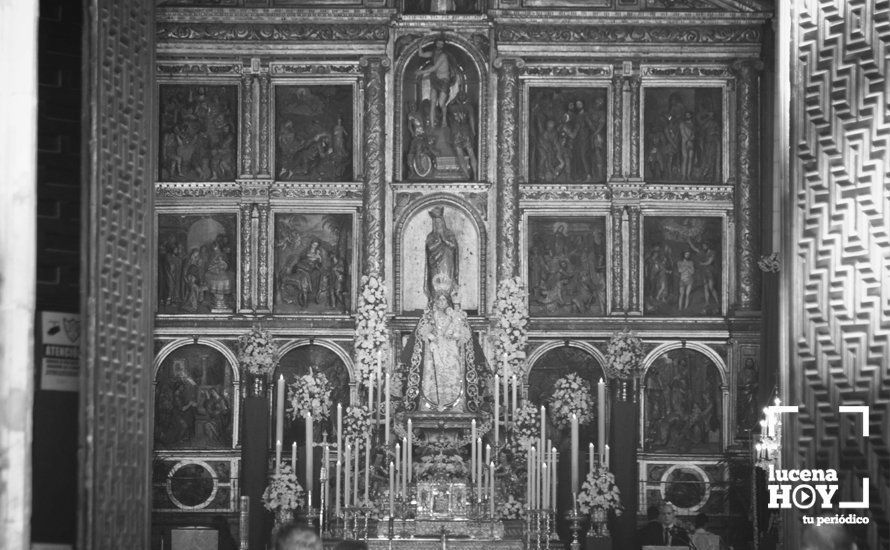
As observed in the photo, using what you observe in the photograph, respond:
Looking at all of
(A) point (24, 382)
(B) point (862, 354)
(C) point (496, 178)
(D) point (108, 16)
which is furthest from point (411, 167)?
(B) point (862, 354)

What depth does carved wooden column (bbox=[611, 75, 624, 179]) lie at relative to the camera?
22844 mm

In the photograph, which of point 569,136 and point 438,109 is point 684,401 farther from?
point 438,109

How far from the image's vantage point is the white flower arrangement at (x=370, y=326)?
2027 centimetres

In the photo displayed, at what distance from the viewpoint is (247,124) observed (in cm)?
2289

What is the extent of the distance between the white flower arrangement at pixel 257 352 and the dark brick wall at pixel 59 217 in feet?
21.3

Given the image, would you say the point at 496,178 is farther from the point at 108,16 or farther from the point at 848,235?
the point at 848,235

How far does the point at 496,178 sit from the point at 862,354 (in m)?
14.5

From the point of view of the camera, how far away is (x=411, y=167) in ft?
75.0

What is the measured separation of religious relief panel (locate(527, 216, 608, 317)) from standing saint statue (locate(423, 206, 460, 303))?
115 centimetres

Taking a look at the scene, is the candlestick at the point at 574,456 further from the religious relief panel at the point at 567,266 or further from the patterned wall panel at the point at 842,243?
the patterned wall panel at the point at 842,243

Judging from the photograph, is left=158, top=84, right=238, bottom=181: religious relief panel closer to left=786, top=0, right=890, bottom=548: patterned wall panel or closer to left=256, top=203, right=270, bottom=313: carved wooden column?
left=256, top=203, right=270, bottom=313: carved wooden column

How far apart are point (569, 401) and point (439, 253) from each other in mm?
3171

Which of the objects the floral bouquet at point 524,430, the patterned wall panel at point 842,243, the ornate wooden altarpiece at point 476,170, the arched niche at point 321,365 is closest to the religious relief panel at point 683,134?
the ornate wooden altarpiece at point 476,170

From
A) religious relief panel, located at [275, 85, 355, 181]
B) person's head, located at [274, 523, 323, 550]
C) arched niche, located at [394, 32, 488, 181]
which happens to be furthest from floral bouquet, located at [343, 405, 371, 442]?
person's head, located at [274, 523, 323, 550]
